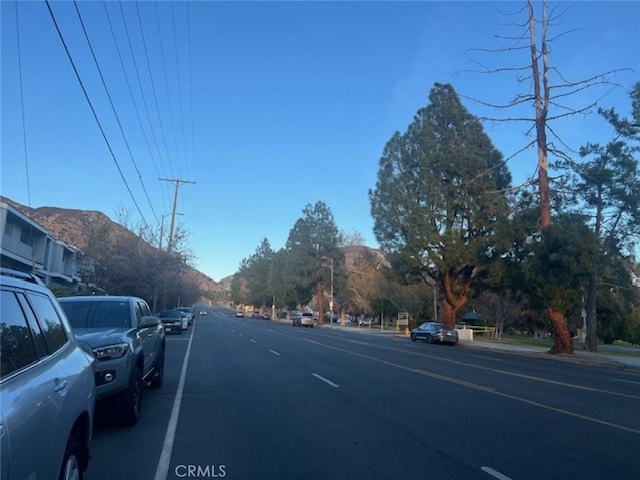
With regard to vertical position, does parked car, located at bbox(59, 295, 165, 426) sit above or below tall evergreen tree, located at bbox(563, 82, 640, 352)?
below

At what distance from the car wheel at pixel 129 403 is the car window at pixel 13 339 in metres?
4.64

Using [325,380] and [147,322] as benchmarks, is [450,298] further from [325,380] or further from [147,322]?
[147,322]

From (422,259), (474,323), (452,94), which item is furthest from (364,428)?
(474,323)

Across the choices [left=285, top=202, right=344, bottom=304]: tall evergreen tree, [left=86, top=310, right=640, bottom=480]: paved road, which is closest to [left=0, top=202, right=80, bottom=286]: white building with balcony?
[left=86, top=310, right=640, bottom=480]: paved road

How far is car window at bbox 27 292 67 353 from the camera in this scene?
4.56 m

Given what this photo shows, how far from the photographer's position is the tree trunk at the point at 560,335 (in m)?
31.6

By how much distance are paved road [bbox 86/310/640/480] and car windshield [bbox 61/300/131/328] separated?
162 centimetres

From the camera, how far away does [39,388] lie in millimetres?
3889

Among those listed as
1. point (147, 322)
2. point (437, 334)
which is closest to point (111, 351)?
point (147, 322)

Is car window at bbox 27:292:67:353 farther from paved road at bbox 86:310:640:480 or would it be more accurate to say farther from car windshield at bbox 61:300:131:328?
car windshield at bbox 61:300:131:328

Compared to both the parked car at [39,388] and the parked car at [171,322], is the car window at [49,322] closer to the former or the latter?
the parked car at [39,388]

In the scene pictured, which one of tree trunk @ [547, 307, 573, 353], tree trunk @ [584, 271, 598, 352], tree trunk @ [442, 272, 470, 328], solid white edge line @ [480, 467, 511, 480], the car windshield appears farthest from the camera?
tree trunk @ [442, 272, 470, 328]

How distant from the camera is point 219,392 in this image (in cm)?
1246

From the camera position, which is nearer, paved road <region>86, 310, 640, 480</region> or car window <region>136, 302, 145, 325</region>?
paved road <region>86, 310, 640, 480</region>
